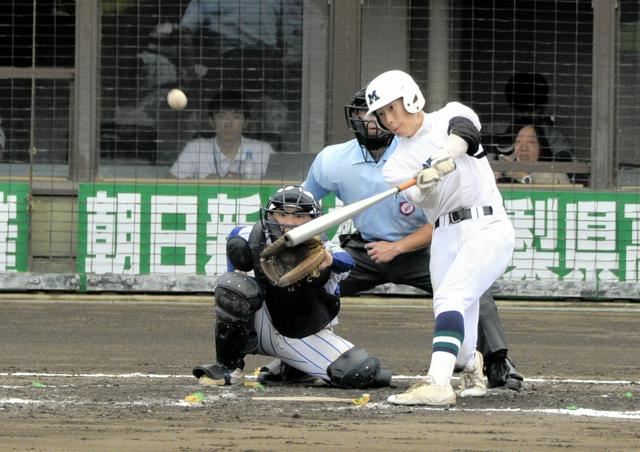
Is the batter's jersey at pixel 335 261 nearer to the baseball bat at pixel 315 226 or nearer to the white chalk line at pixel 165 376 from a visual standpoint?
the baseball bat at pixel 315 226

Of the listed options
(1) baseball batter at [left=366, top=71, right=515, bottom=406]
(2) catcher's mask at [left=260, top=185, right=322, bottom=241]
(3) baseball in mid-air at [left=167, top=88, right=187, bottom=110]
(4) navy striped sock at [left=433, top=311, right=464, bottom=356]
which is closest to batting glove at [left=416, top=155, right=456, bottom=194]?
(1) baseball batter at [left=366, top=71, right=515, bottom=406]

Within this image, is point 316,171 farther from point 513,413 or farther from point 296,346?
point 513,413

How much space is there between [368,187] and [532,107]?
6.28 metres

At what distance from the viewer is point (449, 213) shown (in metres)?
7.05

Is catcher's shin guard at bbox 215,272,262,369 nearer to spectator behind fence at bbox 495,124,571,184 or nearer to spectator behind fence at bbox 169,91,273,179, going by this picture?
spectator behind fence at bbox 169,91,273,179

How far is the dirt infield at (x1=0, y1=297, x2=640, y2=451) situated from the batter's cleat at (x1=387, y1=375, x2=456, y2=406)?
5 centimetres

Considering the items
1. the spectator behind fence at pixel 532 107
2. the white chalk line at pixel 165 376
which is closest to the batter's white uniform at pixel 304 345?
the white chalk line at pixel 165 376

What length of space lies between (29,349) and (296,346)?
263cm

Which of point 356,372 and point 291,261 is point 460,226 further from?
point 356,372

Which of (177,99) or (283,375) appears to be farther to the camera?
(177,99)

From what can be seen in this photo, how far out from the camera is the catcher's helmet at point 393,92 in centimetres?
700

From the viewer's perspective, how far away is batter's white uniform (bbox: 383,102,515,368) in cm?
688

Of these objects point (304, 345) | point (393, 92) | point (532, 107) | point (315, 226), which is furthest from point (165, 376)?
point (532, 107)

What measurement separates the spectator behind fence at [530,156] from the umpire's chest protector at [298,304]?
20.6 feet
